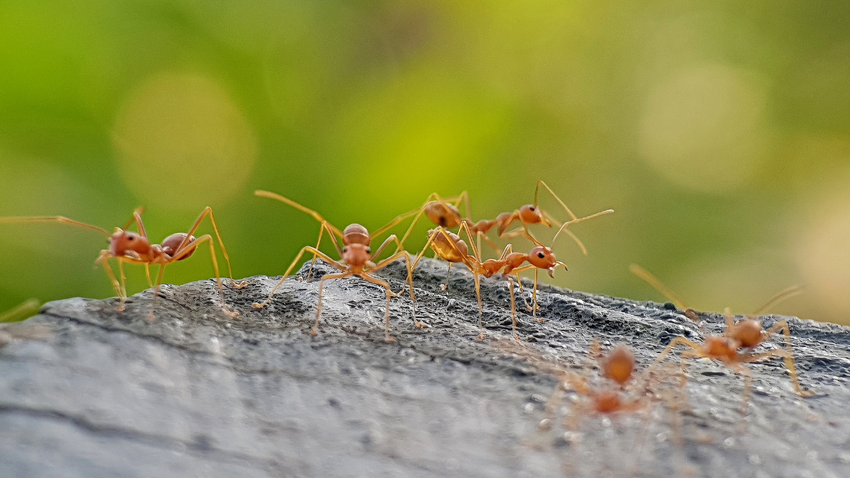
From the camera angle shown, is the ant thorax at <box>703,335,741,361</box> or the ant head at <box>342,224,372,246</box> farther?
the ant head at <box>342,224,372,246</box>

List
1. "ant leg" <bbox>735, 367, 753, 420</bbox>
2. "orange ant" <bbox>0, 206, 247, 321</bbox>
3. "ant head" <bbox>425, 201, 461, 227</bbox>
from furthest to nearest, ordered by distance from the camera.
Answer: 1. "ant head" <bbox>425, 201, 461, 227</bbox>
2. "orange ant" <bbox>0, 206, 247, 321</bbox>
3. "ant leg" <bbox>735, 367, 753, 420</bbox>

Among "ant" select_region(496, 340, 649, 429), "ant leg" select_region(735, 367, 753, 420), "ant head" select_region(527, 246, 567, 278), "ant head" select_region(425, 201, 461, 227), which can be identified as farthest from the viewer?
"ant head" select_region(425, 201, 461, 227)

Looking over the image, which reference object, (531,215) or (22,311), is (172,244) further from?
(531,215)

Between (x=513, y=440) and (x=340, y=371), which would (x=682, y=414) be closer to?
(x=513, y=440)

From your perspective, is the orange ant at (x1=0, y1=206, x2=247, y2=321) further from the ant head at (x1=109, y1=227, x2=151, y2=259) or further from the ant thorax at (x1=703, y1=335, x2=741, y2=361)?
the ant thorax at (x1=703, y1=335, x2=741, y2=361)

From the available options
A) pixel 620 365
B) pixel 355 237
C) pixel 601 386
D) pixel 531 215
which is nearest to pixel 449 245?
pixel 355 237

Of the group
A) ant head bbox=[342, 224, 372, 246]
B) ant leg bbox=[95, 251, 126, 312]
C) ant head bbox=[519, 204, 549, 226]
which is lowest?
ant leg bbox=[95, 251, 126, 312]

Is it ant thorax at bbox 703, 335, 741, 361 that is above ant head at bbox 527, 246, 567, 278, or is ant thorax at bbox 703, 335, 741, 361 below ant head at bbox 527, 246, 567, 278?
below

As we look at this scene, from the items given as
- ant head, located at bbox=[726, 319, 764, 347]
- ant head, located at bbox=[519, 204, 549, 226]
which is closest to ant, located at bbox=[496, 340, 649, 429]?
ant head, located at bbox=[726, 319, 764, 347]
